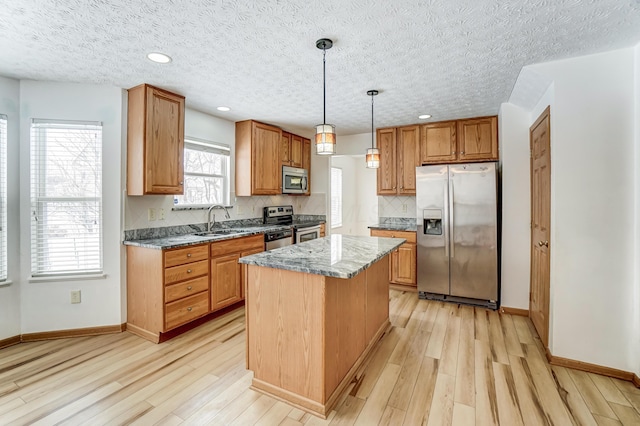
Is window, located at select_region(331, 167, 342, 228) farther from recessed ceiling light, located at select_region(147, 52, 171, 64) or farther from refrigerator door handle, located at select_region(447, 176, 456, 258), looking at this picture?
recessed ceiling light, located at select_region(147, 52, 171, 64)

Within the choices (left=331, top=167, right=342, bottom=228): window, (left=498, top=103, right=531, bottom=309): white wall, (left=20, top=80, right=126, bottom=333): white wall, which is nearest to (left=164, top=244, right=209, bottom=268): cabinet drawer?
(left=20, top=80, right=126, bottom=333): white wall

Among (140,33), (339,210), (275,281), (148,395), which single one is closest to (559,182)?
(275,281)

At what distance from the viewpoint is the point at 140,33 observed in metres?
1.98

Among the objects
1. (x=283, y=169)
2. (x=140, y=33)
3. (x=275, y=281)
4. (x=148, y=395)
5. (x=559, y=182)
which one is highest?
(x=140, y=33)

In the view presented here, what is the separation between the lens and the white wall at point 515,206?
11.0 feet

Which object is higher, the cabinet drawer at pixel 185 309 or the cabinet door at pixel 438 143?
the cabinet door at pixel 438 143

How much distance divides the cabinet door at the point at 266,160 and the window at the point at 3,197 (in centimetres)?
234

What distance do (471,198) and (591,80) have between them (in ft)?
5.23

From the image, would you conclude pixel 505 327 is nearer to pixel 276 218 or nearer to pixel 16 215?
pixel 276 218

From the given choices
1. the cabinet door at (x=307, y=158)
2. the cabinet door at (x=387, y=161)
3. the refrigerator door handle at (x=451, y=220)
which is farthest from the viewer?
the cabinet door at (x=307, y=158)

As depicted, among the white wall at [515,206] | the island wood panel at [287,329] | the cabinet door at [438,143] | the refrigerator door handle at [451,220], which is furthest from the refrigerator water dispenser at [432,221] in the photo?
the island wood panel at [287,329]

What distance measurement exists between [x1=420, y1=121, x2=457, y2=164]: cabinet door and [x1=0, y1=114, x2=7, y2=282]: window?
4.51 metres

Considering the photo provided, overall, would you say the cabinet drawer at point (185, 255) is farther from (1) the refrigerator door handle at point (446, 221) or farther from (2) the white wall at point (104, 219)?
(1) the refrigerator door handle at point (446, 221)

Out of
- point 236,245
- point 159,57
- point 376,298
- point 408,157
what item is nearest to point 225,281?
point 236,245
